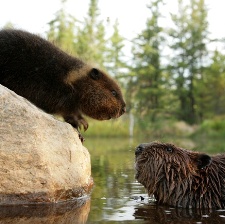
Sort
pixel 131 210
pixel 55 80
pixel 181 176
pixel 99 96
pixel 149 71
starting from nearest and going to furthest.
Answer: pixel 131 210
pixel 181 176
pixel 55 80
pixel 99 96
pixel 149 71

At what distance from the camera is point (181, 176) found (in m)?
5.16

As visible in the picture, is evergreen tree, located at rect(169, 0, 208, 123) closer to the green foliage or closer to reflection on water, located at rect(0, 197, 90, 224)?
the green foliage

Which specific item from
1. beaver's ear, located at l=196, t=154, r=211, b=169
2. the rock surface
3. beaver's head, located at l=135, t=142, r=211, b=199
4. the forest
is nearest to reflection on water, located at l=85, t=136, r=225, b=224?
beaver's head, located at l=135, t=142, r=211, b=199

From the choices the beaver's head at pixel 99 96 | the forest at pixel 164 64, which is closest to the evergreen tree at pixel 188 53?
the forest at pixel 164 64

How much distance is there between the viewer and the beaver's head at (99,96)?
635 cm

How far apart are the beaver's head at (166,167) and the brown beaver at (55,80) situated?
4.34 ft

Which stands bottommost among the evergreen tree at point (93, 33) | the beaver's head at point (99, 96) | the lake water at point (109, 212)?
the lake water at point (109, 212)

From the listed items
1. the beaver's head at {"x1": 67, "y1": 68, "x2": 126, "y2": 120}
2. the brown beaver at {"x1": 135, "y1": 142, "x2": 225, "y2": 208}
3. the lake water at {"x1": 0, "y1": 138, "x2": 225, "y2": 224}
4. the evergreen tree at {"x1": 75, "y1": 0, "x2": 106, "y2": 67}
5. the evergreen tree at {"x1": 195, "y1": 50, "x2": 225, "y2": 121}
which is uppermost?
the evergreen tree at {"x1": 75, "y1": 0, "x2": 106, "y2": 67}

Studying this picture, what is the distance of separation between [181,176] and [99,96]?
1.79 metres

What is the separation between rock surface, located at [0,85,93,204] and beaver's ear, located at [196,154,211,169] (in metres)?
1.41

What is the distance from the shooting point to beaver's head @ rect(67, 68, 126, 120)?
250 inches

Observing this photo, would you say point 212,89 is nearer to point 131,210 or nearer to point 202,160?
point 202,160

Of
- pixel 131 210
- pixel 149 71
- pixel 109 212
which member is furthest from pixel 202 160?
pixel 149 71

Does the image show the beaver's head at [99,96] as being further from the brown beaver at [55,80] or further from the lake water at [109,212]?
the lake water at [109,212]
